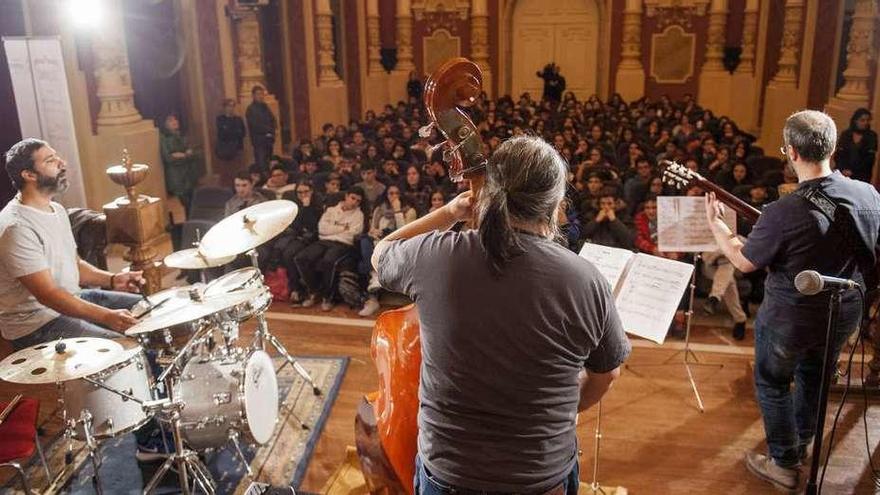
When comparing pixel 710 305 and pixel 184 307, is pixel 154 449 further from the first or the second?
pixel 710 305

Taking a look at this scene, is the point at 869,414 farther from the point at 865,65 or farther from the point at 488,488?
the point at 865,65

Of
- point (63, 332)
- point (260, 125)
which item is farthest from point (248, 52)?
point (63, 332)

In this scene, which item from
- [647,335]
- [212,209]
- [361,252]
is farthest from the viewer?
[212,209]

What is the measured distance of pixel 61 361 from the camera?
2.81m

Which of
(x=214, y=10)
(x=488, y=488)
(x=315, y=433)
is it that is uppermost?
(x=214, y=10)

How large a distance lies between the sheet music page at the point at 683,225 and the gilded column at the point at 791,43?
1009cm

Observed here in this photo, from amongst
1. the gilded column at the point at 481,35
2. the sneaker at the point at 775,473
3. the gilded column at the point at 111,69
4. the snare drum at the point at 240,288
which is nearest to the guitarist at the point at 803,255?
the sneaker at the point at 775,473

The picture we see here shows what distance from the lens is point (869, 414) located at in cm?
408

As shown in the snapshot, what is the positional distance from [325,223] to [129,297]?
98.3 inches

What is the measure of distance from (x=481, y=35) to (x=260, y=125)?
23.3ft

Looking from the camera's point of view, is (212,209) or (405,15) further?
(405,15)

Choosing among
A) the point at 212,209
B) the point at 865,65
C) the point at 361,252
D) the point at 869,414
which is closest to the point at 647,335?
the point at 869,414

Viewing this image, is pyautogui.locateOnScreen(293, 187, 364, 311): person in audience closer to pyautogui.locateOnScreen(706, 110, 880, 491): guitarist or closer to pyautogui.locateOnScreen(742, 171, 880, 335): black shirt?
pyautogui.locateOnScreen(706, 110, 880, 491): guitarist

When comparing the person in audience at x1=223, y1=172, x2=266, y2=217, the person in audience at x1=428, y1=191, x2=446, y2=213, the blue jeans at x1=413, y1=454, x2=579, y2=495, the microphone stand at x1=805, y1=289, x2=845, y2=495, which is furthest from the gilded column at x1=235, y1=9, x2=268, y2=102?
the blue jeans at x1=413, y1=454, x2=579, y2=495
